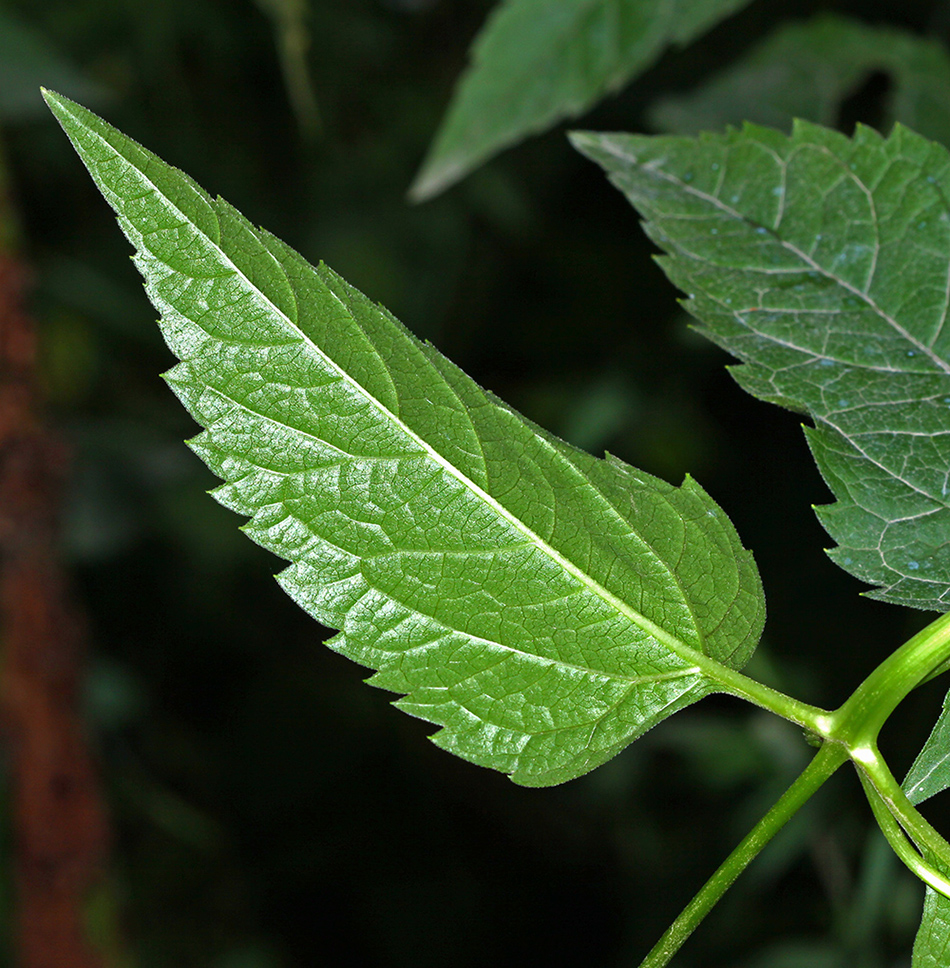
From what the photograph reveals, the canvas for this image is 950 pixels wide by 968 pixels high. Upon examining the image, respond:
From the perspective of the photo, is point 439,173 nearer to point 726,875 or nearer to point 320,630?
point 726,875

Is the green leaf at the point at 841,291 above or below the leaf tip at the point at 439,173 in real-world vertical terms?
below

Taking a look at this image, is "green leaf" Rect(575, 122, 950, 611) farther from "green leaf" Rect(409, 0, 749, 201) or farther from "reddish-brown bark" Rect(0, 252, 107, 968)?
"reddish-brown bark" Rect(0, 252, 107, 968)

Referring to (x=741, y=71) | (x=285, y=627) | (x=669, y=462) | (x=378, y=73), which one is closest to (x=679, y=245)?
(x=741, y=71)

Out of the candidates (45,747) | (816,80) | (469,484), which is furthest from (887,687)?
(45,747)

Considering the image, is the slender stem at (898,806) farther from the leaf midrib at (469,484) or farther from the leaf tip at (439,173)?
the leaf tip at (439,173)

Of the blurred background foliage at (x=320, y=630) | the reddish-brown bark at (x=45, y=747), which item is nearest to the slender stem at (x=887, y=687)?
the blurred background foliage at (x=320, y=630)
